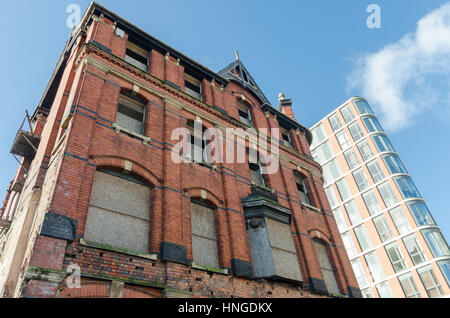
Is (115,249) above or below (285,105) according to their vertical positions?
below

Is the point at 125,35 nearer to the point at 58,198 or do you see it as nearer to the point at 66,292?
the point at 58,198

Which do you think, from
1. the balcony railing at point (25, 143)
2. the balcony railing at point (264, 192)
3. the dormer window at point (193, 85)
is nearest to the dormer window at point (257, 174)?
the balcony railing at point (264, 192)

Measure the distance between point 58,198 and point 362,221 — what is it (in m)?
35.7

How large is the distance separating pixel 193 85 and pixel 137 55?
3.00 m

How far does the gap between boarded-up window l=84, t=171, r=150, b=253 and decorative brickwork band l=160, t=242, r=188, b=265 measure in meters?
0.53

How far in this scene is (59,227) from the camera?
25.1 ft

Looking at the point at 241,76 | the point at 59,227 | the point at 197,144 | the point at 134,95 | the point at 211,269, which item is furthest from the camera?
the point at 241,76

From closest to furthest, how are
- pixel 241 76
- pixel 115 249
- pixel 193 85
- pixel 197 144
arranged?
pixel 115 249
pixel 197 144
pixel 193 85
pixel 241 76

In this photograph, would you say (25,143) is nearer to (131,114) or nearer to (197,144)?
(131,114)

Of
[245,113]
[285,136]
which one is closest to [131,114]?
[245,113]

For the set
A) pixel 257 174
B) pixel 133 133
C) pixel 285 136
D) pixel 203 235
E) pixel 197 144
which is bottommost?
pixel 203 235

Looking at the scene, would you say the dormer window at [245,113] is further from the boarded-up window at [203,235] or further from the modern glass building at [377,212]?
the modern glass building at [377,212]

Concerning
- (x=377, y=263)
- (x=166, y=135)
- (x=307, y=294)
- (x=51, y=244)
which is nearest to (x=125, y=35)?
(x=166, y=135)

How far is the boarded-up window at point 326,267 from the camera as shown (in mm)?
13805
